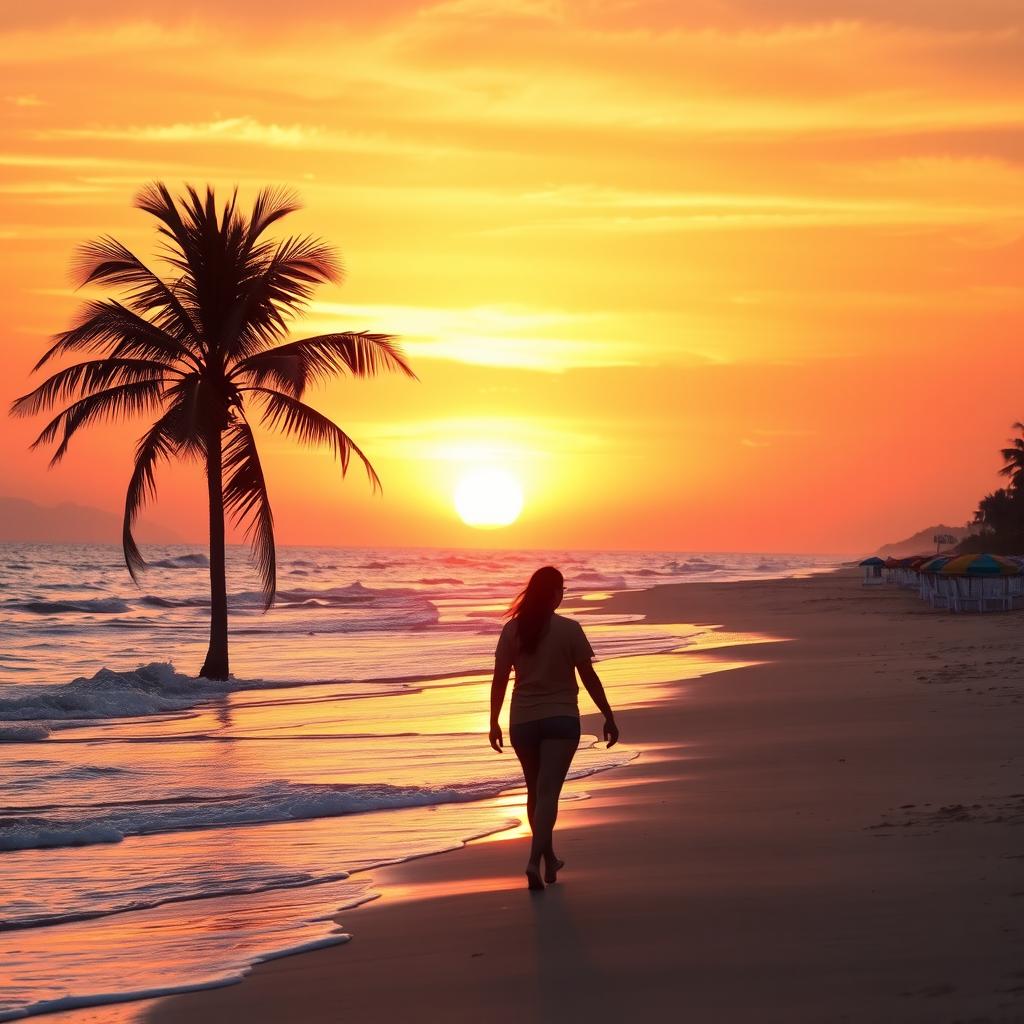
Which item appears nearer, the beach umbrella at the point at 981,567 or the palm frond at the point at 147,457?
the palm frond at the point at 147,457

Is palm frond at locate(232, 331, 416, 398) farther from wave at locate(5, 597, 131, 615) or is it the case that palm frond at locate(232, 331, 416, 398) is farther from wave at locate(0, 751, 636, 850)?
wave at locate(5, 597, 131, 615)

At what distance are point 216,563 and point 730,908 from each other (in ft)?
55.9

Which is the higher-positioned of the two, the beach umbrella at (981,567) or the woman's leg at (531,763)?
the beach umbrella at (981,567)

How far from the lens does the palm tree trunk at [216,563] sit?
21375mm

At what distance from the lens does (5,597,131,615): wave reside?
52094mm

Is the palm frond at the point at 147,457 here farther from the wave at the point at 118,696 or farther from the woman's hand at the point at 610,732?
the woman's hand at the point at 610,732

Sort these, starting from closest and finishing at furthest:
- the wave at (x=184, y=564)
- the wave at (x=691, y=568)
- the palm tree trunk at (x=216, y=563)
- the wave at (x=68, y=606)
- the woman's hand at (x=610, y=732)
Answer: the woman's hand at (x=610, y=732)
the palm tree trunk at (x=216, y=563)
the wave at (x=68, y=606)
the wave at (x=184, y=564)
the wave at (x=691, y=568)

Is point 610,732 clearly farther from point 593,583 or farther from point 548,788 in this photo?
point 593,583

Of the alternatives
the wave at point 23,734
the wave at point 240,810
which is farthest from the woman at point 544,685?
the wave at point 23,734

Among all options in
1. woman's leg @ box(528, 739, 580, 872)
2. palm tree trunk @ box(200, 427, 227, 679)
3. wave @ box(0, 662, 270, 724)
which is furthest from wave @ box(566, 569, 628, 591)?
woman's leg @ box(528, 739, 580, 872)

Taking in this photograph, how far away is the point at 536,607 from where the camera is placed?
723 cm

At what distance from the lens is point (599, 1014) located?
15.8ft

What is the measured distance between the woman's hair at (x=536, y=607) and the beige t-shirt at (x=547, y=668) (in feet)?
0.14

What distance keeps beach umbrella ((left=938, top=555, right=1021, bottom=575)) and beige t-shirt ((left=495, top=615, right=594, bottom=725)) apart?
3073 cm
